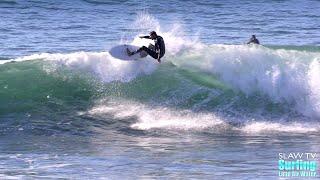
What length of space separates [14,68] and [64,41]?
22.9ft

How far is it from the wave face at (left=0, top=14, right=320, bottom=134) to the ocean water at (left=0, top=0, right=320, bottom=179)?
0.9 inches

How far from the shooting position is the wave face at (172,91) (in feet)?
56.3

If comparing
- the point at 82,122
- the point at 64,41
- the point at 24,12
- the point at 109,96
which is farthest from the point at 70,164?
the point at 24,12

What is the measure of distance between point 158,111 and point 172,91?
1155mm

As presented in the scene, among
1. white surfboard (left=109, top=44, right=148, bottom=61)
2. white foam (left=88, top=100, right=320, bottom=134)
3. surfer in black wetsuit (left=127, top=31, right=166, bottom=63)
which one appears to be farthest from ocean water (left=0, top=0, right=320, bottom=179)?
surfer in black wetsuit (left=127, top=31, right=166, bottom=63)

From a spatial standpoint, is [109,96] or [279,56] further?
[279,56]

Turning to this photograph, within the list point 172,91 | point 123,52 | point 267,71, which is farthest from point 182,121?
point 267,71

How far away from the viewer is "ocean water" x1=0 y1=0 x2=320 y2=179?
43.6ft

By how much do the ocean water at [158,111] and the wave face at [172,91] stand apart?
0.08 feet

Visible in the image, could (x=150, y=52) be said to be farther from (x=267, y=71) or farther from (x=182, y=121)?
(x=267, y=71)

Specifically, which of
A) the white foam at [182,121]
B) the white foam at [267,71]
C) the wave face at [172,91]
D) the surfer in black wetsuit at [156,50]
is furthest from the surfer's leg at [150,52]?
the white foam at [267,71]

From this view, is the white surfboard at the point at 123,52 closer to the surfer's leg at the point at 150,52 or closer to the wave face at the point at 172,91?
the surfer's leg at the point at 150,52

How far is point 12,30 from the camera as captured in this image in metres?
28.6

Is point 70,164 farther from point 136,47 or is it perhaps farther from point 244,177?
point 136,47
